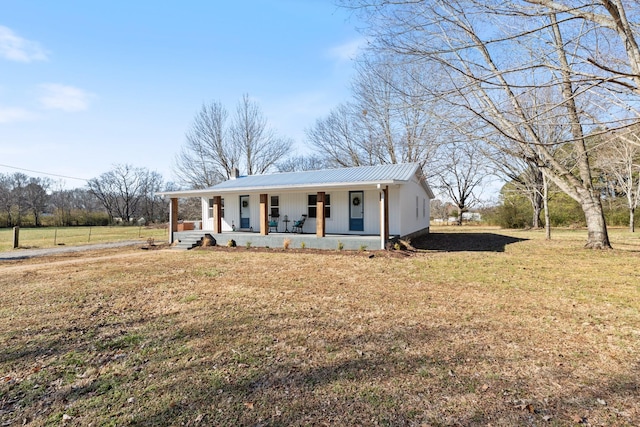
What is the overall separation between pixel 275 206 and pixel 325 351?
41.7ft

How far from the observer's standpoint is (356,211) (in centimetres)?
1398

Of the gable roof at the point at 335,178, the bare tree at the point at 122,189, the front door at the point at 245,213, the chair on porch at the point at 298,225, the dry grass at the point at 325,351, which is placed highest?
the bare tree at the point at 122,189

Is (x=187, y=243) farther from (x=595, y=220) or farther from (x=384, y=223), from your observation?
(x=595, y=220)

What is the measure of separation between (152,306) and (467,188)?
113ft

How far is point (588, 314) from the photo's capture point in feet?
15.2

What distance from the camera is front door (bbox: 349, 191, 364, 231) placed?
13.8 meters

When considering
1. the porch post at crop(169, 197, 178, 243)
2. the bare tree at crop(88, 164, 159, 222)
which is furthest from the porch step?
the bare tree at crop(88, 164, 159, 222)

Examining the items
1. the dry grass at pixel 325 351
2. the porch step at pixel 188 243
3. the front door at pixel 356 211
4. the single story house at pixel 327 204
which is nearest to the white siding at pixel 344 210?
the single story house at pixel 327 204

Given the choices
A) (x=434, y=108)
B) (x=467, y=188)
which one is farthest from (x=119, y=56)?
(x=467, y=188)

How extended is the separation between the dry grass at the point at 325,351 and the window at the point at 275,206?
8793 millimetres

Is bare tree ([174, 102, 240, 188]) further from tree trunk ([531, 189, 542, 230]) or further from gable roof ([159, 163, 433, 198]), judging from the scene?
tree trunk ([531, 189, 542, 230])

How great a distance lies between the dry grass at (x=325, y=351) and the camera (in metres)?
2.48

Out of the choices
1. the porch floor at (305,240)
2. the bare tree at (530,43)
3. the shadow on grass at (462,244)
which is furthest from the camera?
the shadow on grass at (462,244)

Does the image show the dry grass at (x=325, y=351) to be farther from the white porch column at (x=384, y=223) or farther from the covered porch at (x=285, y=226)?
the covered porch at (x=285, y=226)
